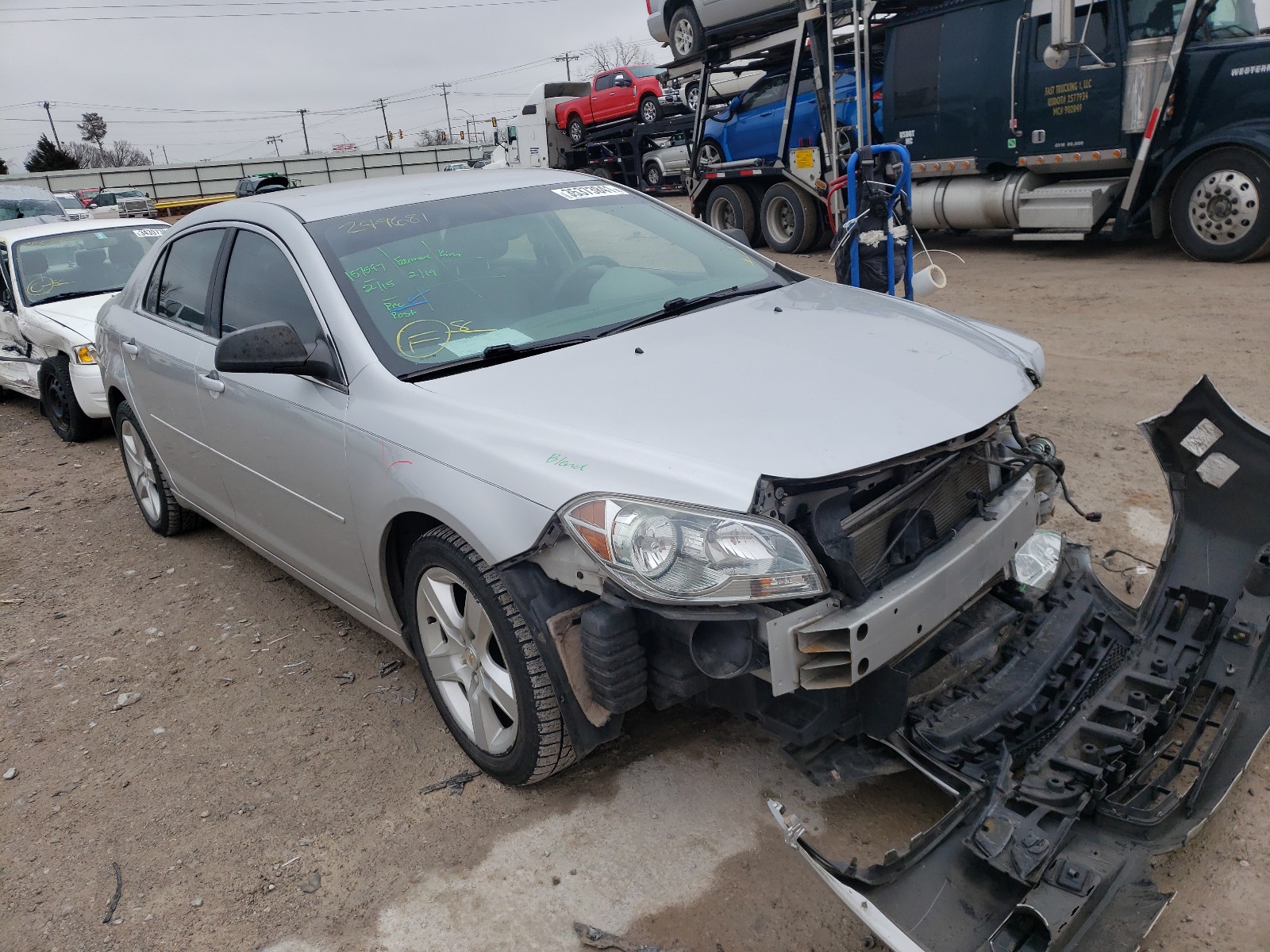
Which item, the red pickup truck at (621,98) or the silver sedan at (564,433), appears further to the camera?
the red pickup truck at (621,98)

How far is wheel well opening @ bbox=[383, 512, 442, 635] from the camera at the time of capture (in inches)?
112

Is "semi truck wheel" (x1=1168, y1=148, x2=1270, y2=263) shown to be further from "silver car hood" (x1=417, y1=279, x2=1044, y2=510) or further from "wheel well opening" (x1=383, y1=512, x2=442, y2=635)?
"wheel well opening" (x1=383, y1=512, x2=442, y2=635)

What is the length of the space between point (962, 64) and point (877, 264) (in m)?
5.98

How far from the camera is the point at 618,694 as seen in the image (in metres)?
2.40

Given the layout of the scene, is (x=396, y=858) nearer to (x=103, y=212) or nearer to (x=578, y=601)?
(x=578, y=601)

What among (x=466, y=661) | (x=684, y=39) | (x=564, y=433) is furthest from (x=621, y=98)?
(x=564, y=433)

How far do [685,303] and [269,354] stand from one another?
53.8 inches

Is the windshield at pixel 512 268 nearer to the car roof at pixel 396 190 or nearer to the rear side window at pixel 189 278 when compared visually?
the car roof at pixel 396 190

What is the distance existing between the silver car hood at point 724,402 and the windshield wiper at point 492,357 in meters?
0.04

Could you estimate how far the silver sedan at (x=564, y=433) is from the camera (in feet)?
7.27

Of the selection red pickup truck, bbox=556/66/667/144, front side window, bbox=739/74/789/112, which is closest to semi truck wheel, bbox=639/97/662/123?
red pickup truck, bbox=556/66/667/144

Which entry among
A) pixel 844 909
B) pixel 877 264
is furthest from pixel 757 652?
pixel 877 264

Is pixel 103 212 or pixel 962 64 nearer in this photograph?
pixel 962 64

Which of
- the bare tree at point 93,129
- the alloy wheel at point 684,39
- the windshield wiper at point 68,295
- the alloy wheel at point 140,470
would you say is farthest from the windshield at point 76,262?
the bare tree at point 93,129
